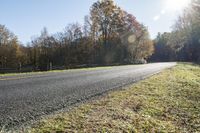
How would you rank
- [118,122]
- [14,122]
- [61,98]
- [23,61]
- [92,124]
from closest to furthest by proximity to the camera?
[14,122], [92,124], [118,122], [61,98], [23,61]

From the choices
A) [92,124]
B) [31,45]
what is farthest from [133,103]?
[31,45]

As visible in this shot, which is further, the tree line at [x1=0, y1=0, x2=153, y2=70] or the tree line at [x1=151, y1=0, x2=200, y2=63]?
the tree line at [x1=0, y1=0, x2=153, y2=70]

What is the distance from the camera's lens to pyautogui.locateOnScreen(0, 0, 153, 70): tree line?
54469 mm

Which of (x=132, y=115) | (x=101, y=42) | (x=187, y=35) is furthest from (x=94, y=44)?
(x=132, y=115)

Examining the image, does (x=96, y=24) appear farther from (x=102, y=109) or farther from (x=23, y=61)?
(x=102, y=109)

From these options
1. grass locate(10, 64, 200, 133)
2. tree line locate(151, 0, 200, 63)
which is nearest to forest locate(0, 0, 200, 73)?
tree line locate(151, 0, 200, 63)

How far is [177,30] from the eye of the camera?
66000 mm

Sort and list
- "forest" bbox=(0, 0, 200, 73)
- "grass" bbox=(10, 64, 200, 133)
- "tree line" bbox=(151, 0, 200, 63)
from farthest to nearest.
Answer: "forest" bbox=(0, 0, 200, 73)
"tree line" bbox=(151, 0, 200, 63)
"grass" bbox=(10, 64, 200, 133)

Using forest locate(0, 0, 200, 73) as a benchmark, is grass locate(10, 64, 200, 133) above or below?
below

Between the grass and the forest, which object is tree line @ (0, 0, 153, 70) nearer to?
the forest

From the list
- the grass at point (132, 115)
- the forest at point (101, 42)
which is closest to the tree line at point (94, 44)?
the forest at point (101, 42)

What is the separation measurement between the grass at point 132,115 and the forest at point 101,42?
34606 millimetres

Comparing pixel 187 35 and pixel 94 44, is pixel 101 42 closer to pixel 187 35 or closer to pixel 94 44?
pixel 94 44

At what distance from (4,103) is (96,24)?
158 feet
